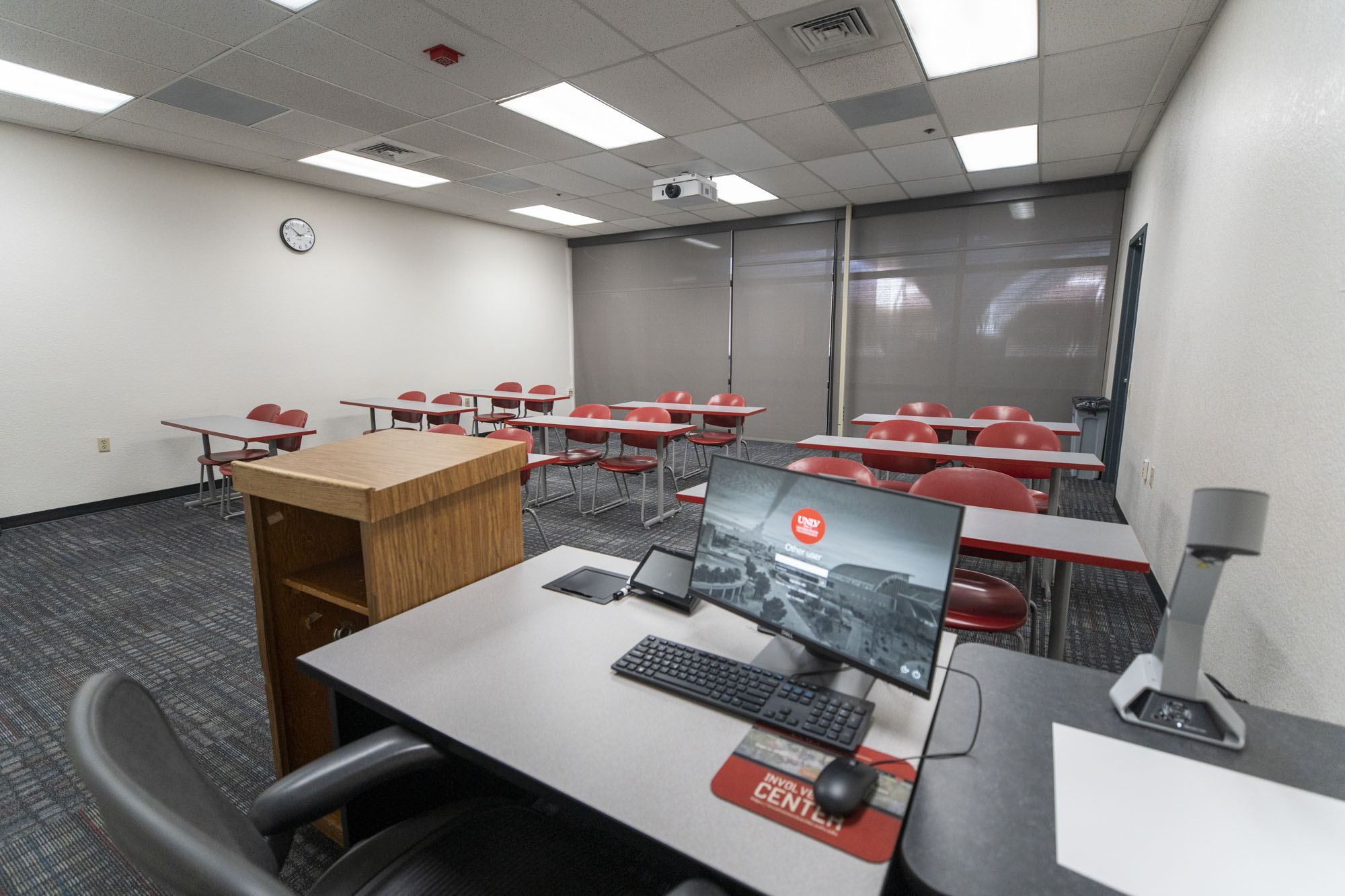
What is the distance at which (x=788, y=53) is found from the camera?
3320 mm

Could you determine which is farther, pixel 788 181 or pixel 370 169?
pixel 788 181

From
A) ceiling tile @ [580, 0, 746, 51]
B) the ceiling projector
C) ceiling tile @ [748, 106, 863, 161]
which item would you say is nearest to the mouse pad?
ceiling tile @ [580, 0, 746, 51]

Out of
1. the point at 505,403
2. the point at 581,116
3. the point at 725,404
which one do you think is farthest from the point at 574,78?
the point at 505,403

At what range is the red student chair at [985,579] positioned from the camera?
1.97m

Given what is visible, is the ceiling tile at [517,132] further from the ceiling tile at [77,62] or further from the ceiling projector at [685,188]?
the ceiling tile at [77,62]

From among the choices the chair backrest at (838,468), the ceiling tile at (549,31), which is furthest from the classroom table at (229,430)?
the chair backrest at (838,468)

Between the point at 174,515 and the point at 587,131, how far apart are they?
4.43 meters

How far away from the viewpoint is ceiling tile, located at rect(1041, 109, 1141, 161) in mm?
4281

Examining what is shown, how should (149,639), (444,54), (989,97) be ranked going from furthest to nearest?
1. (989,97)
2. (444,54)
3. (149,639)

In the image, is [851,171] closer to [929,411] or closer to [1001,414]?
[929,411]

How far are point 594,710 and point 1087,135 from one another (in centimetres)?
566

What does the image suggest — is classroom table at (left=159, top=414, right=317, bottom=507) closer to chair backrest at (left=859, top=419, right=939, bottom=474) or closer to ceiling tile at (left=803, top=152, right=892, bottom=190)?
chair backrest at (left=859, top=419, right=939, bottom=474)

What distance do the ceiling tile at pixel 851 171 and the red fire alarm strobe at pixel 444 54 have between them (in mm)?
3139

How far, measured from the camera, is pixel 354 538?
1797 mm
